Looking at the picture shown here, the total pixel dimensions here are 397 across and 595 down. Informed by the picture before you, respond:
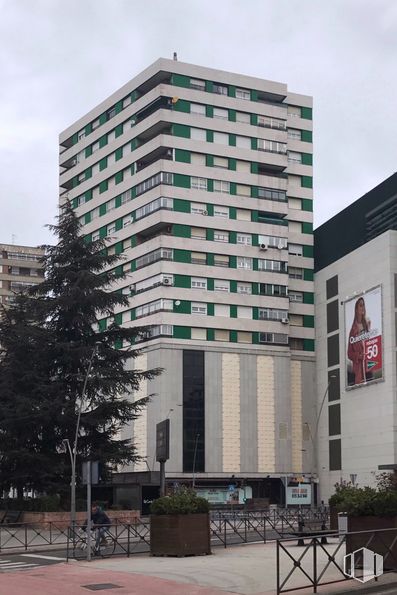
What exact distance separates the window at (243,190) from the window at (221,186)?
3.47ft

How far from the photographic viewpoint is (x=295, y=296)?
8050cm

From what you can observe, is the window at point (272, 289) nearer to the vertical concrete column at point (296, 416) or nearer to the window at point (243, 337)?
the window at point (243, 337)

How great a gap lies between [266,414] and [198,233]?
1712 cm

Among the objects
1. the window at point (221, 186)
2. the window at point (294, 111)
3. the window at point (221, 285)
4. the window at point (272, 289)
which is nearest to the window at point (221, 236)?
the window at point (221, 285)

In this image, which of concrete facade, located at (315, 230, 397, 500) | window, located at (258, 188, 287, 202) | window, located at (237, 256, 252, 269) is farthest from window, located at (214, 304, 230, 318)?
window, located at (258, 188, 287, 202)

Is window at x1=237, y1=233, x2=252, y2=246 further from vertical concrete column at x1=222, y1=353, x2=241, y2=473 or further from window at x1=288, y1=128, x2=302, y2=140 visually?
window at x1=288, y1=128, x2=302, y2=140

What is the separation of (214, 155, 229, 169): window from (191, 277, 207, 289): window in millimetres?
10781

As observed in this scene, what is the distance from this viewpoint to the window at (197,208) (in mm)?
76000

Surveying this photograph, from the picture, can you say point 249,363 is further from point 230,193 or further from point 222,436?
point 230,193

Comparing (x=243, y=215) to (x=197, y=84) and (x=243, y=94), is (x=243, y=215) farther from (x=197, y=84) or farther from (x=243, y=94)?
(x=197, y=84)

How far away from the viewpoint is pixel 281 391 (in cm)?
7719

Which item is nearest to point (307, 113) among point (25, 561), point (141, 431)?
point (141, 431)

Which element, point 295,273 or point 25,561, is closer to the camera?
point 25,561

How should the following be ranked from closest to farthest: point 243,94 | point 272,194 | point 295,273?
1. point 272,194
2. point 243,94
3. point 295,273
